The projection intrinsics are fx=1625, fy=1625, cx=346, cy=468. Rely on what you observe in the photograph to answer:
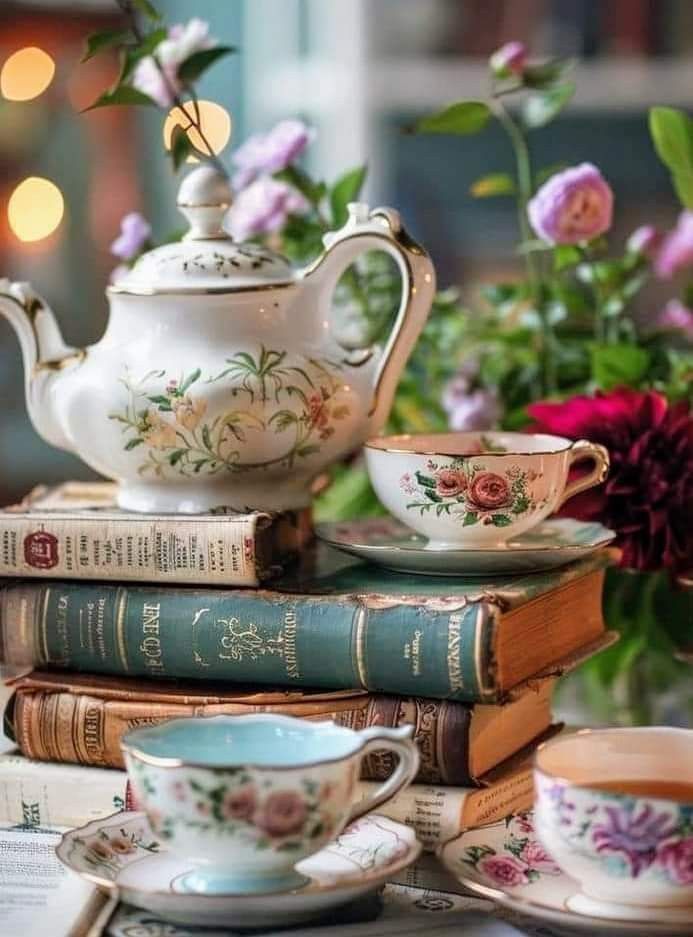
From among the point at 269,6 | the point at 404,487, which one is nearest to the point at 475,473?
the point at 404,487

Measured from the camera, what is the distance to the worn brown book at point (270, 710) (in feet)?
2.68

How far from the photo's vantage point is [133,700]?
87 centimetres

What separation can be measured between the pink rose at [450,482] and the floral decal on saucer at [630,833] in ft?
0.72

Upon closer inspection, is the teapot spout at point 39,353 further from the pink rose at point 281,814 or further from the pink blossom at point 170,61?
the pink rose at point 281,814

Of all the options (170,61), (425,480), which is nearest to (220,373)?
(425,480)

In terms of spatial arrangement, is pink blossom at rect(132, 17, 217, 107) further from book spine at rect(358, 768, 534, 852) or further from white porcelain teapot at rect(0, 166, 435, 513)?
book spine at rect(358, 768, 534, 852)

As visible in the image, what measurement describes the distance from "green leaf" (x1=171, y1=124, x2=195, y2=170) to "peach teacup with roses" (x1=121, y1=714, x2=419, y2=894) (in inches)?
17.4

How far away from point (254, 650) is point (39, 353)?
0.25m

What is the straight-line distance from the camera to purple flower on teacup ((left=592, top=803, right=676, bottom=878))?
0.67m

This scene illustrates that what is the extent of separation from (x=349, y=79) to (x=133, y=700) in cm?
224

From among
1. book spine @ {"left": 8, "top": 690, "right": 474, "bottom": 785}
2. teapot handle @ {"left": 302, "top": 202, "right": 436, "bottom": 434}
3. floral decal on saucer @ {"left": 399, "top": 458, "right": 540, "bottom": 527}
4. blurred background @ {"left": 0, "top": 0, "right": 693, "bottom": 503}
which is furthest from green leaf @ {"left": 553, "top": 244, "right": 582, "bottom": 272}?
blurred background @ {"left": 0, "top": 0, "right": 693, "bottom": 503}

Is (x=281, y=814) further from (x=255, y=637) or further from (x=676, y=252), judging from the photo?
(x=676, y=252)

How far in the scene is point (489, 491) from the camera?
34.2 inches

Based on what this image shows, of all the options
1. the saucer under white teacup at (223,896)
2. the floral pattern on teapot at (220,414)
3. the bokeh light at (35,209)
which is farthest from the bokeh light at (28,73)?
the saucer under white teacup at (223,896)
